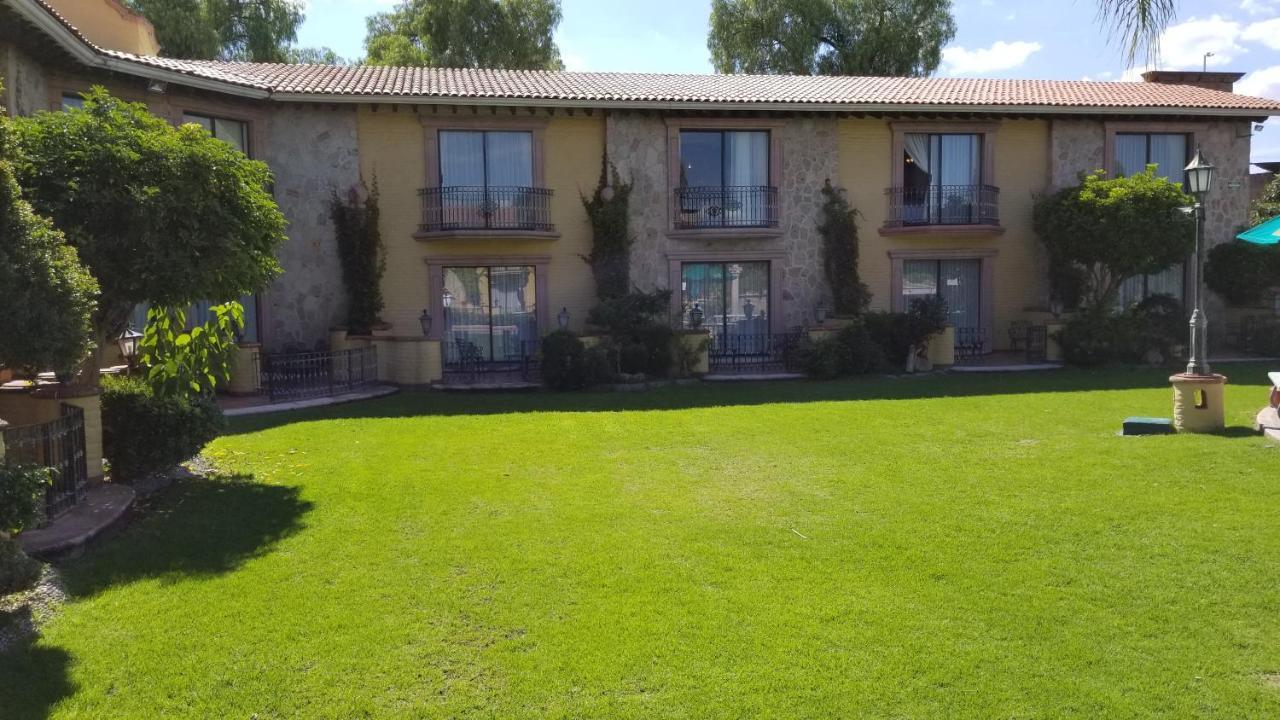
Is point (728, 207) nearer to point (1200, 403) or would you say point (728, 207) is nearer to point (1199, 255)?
point (1199, 255)

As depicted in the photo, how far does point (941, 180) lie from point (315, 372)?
1413 cm

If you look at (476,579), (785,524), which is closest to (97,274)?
(476,579)

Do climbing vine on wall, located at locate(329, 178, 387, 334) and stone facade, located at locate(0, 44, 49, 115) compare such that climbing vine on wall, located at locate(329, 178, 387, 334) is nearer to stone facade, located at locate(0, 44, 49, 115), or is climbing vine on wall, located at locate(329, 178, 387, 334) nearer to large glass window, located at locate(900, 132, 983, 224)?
stone facade, located at locate(0, 44, 49, 115)

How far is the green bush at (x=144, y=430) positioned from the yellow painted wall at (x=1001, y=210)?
49.6 feet

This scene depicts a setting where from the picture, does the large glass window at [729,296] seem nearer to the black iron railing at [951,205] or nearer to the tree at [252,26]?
the black iron railing at [951,205]

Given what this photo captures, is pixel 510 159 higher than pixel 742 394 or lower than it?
higher

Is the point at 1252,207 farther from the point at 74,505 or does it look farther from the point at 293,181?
the point at 74,505

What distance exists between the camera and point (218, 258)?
8.59 m

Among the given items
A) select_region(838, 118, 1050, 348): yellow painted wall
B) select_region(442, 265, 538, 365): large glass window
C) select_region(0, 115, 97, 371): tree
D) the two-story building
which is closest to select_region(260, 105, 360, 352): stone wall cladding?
the two-story building

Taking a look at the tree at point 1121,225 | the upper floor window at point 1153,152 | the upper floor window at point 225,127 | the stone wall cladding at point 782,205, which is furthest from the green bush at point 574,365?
the upper floor window at point 1153,152

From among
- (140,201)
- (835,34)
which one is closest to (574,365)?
(140,201)

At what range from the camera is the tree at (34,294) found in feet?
19.2

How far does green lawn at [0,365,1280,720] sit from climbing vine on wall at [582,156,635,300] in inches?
348

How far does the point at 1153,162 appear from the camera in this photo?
2195 centimetres
